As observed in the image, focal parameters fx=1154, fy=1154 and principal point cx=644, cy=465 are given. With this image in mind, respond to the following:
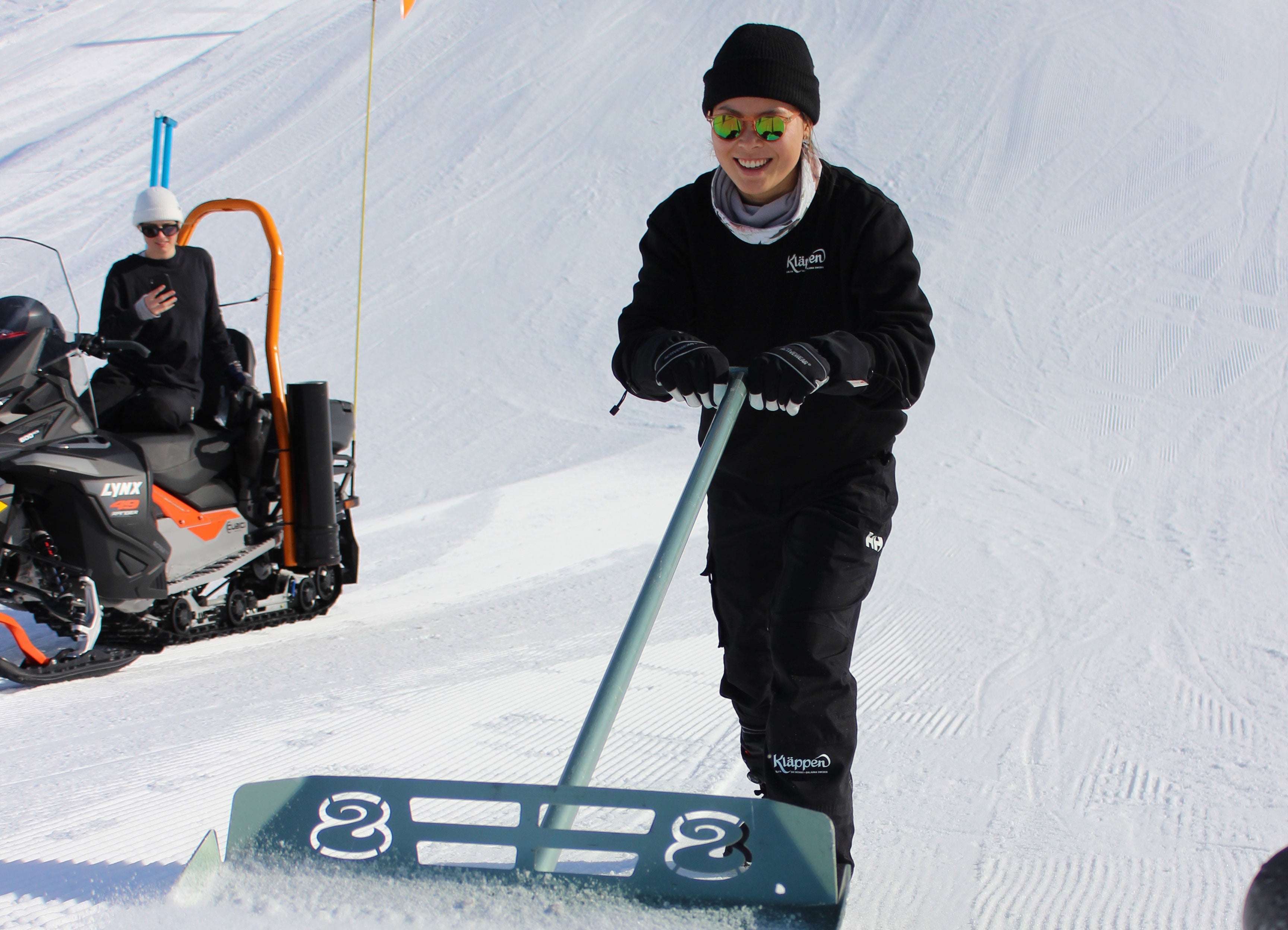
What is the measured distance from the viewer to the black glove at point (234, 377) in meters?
4.99

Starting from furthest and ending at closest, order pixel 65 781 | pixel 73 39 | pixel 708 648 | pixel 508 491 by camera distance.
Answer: pixel 73 39, pixel 508 491, pixel 708 648, pixel 65 781

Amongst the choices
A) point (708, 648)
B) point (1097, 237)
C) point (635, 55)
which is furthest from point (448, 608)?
point (635, 55)

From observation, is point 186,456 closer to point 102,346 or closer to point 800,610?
point 102,346

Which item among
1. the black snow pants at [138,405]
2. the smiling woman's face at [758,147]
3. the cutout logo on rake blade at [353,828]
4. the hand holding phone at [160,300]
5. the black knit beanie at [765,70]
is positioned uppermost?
the black knit beanie at [765,70]

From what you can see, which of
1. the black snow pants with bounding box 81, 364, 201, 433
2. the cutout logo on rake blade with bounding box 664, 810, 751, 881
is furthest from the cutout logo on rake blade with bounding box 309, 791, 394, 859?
the black snow pants with bounding box 81, 364, 201, 433

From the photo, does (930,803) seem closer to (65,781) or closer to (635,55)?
(65,781)

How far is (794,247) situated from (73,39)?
81.9 feet

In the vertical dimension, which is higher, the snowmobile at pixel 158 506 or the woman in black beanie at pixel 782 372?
the woman in black beanie at pixel 782 372

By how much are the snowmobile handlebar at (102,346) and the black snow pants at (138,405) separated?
0.23 m

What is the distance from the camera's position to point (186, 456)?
4.66m

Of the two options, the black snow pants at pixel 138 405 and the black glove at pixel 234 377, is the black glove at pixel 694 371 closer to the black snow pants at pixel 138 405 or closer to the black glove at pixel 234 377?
the black snow pants at pixel 138 405

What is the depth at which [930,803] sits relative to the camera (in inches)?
111

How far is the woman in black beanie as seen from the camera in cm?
207

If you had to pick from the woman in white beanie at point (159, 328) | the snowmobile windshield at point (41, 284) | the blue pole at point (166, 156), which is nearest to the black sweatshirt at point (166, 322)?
the woman in white beanie at point (159, 328)
